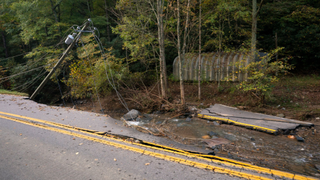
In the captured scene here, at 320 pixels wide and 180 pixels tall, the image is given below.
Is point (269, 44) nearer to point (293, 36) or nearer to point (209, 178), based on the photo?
point (293, 36)

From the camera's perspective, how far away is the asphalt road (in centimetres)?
383

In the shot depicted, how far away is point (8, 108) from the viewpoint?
905 centimetres

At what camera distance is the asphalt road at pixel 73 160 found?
383 centimetres

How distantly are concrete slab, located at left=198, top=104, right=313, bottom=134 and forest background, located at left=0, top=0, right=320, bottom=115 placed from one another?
172 cm

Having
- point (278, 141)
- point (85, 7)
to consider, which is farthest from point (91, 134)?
point (85, 7)

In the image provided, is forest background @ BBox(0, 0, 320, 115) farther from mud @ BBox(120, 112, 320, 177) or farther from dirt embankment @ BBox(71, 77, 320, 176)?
mud @ BBox(120, 112, 320, 177)

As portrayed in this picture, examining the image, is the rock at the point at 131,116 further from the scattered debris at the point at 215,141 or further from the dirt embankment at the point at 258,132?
the scattered debris at the point at 215,141

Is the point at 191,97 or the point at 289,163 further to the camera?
the point at 191,97

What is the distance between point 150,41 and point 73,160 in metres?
9.19

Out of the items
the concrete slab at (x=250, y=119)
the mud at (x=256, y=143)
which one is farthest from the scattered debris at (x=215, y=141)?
the concrete slab at (x=250, y=119)

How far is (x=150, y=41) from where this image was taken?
477 inches

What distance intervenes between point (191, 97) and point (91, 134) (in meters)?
9.09

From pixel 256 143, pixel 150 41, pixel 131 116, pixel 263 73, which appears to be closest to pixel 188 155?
pixel 256 143

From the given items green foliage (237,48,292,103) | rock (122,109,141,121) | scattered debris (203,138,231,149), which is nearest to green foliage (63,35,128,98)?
rock (122,109,141,121)
